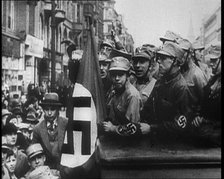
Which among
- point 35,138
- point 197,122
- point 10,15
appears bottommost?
point 35,138

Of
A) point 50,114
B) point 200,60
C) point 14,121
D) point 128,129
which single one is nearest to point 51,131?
point 50,114

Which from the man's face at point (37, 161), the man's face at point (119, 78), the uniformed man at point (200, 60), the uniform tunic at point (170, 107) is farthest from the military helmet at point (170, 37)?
the man's face at point (37, 161)

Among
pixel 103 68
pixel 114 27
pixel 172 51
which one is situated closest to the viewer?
pixel 172 51

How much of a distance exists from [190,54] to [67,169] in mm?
955

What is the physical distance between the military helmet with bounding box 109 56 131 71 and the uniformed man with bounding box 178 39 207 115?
303 mm

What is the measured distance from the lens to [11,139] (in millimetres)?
2039

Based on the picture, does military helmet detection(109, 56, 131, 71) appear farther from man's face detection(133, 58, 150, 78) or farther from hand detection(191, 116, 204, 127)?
hand detection(191, 116, 204, 127)

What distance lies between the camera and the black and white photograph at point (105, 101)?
1.98 m

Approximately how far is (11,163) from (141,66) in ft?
3.01

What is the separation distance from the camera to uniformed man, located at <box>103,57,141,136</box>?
6.56ft

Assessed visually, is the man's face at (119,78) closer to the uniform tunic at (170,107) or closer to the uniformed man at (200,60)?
the uniform tunic at (170,107)

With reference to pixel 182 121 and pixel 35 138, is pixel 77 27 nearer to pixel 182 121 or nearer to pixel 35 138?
pixel 35 138

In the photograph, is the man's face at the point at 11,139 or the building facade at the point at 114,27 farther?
the building facade at the point at 114,27

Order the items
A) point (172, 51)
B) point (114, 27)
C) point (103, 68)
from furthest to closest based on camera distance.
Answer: point (114, 27), point (103, 68), point (172, 51)
